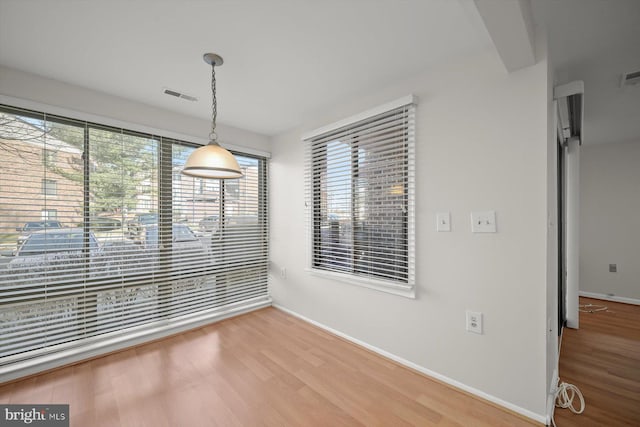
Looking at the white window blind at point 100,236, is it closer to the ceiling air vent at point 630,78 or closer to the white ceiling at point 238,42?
the white ceiling at point 238,42

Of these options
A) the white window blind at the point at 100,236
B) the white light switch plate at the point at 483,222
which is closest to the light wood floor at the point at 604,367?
the white light switch plate at the point at 483,222

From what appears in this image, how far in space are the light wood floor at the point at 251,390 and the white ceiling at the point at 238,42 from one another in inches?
97.2

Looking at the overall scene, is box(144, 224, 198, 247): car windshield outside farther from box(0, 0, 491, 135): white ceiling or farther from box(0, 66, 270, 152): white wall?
box(0, 0, 491, 135): white ceiling

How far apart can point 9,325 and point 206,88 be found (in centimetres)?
251

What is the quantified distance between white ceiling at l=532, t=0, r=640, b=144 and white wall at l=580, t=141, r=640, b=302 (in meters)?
1.59

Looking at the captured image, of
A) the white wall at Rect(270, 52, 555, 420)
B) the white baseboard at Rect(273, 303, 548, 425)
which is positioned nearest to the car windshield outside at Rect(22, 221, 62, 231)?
the white baseboard at Rect(273, 303, 548, 425)

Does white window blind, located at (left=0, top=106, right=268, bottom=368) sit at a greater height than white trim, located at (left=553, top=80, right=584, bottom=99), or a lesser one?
lesser

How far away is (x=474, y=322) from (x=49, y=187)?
358 centimetres

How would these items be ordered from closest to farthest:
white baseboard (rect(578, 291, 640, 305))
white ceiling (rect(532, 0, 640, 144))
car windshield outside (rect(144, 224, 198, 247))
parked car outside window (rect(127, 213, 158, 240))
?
white ceiling (rect(532, 0, 640, 144))
parked car outside window (rect(127, 213, 158, 240))
car windshield outside (rect(144, 224, 198, 247))
white baseboard (rect(578, 291, 640, 305))

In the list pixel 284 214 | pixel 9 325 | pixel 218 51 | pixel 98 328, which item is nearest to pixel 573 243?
pixel 284 214

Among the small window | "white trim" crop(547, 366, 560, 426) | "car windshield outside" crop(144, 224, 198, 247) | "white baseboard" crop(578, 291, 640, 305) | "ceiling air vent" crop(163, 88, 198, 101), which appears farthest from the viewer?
"white baseboard" crop(578, 291, 640, 305)

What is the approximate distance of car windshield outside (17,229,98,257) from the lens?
2.16m

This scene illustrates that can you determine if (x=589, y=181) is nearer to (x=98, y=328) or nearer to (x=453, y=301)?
(x=453, y=301)

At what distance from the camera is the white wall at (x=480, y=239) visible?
166cm
